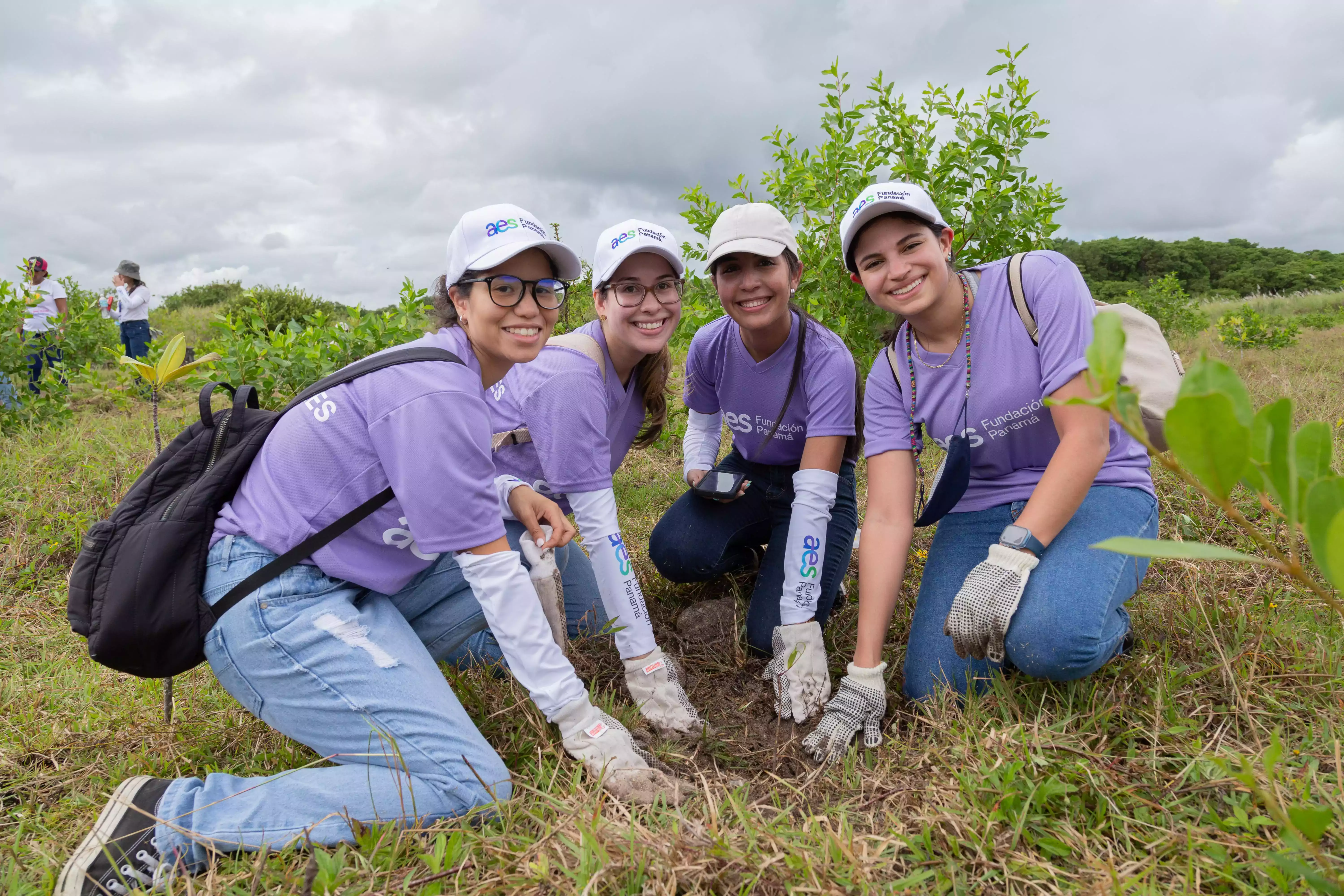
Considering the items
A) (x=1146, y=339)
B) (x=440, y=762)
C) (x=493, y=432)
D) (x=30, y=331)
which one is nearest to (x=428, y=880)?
(x=440, y=762)

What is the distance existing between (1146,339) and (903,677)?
1.30 meters

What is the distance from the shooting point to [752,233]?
2.71 m

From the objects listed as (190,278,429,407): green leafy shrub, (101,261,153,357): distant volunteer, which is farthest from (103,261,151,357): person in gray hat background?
(190,278,429,407): green leafy shrub

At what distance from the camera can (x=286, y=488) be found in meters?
2.09

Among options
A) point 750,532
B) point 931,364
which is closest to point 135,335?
point 750,532

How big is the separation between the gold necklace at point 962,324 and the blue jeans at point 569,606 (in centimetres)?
136

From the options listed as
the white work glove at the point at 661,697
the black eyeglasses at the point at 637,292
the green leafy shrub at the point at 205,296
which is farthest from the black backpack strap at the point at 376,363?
the green leafy shrub at the point at 205,296

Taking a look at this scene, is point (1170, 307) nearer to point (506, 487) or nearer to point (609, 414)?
point (609, 414)

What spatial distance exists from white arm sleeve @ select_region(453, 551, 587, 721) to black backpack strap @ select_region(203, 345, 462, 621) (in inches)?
11.8

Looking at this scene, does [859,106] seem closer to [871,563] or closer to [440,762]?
[871,563]

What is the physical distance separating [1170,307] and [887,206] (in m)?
9.56

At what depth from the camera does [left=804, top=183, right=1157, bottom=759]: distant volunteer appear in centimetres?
220

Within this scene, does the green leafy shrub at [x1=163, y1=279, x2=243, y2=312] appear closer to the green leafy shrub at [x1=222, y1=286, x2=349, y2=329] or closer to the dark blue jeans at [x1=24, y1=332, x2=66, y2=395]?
the green leafy shrub at [x1=222, y1=286, x2=349, y2=329]

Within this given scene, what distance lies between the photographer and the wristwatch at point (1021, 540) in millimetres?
2219
